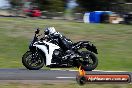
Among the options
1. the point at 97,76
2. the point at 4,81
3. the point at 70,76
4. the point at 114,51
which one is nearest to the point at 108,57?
the point at 114,51

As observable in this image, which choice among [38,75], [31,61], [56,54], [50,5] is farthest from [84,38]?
[50,5]

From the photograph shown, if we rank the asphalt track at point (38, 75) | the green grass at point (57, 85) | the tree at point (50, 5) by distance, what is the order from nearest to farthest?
the green grass at point (57, 85), the asphalt track at point (38, 75), the tree at point (50, 5)

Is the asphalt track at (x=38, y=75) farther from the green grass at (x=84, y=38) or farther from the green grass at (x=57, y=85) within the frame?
the green grass at (x=84, y=38)

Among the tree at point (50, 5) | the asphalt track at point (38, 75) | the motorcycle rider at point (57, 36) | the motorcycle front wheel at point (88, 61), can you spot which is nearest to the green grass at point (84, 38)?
the motorcycle front wheel at point (88, 61)

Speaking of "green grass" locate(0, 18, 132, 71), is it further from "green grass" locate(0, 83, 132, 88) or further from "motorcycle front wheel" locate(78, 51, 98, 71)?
"green grass" locate(0, 83, 132, 88)

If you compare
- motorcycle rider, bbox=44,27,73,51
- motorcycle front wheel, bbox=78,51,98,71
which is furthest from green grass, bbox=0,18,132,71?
motorcycle rider, bbox=44,27,73,51

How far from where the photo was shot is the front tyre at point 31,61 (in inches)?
650

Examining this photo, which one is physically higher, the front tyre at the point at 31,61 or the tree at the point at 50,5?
the front tyre at the point at 31,61

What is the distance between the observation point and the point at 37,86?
12203mm

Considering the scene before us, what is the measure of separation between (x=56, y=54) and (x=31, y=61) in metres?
0.88

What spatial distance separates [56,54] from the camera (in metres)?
16.8

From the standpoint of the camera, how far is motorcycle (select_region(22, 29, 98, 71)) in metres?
16.5

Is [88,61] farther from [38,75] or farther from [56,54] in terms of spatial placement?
[38,75]

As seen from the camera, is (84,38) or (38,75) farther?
(84,38)
